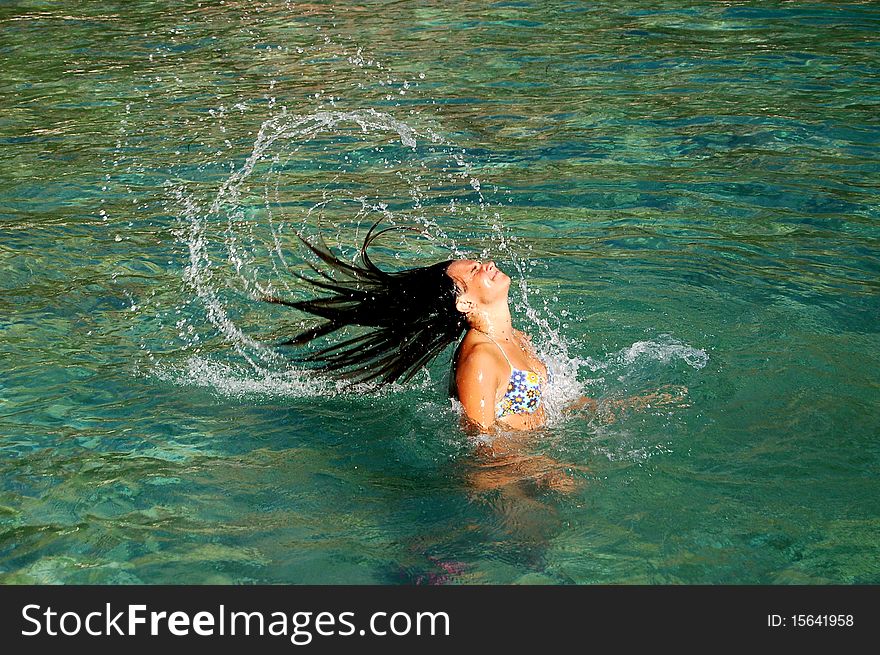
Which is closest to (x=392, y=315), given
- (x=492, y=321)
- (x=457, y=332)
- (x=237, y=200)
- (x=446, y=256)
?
(x=457, y=332)

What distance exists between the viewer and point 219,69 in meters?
10.8

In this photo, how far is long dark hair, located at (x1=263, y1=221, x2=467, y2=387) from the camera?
4910 mm

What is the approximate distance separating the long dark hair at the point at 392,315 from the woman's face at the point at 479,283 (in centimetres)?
4

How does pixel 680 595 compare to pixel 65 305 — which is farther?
pixel 65 305

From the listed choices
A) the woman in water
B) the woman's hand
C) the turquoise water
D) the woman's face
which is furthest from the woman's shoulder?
the woman's hand

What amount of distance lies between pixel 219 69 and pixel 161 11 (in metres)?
2.77

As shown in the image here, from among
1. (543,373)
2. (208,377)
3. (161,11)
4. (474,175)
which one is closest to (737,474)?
(543,373)

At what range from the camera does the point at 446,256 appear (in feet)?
23.3

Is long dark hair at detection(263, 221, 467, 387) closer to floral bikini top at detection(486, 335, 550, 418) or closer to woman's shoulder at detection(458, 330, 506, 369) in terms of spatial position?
woman's shoulder at detection(458, 330, 506, 369)

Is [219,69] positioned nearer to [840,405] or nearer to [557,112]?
[557,112]

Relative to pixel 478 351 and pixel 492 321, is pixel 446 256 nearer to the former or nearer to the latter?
pixel 492 321

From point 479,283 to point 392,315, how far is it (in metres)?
0.51

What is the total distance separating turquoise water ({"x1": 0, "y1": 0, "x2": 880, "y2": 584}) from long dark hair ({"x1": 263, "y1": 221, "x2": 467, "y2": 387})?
253 millimetres

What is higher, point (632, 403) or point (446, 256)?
point (446, 256)
